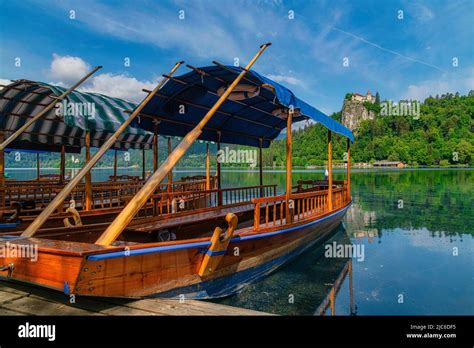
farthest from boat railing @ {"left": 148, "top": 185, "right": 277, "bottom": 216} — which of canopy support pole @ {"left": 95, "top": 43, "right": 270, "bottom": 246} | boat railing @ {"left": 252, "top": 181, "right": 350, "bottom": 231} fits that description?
canopy support pole @ {"left": 95, "top": 43, "right": 270, "bottom": 246}

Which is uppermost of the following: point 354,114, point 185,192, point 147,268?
point 354,114

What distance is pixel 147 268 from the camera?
3436 millimetres

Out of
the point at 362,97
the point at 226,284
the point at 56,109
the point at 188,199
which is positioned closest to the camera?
the point at 226,284

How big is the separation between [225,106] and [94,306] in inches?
229

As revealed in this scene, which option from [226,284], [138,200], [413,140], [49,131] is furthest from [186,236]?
[413,140]

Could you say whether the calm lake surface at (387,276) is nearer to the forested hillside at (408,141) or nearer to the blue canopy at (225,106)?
the blue canopy at (225,106)

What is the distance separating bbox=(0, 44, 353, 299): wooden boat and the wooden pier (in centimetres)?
18

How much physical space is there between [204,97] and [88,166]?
11.3 ft

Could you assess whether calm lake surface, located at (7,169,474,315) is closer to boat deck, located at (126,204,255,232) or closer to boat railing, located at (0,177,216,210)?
boat deck, located at (126,204,255,232)

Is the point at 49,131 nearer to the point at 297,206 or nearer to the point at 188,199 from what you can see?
the point at 188,199
